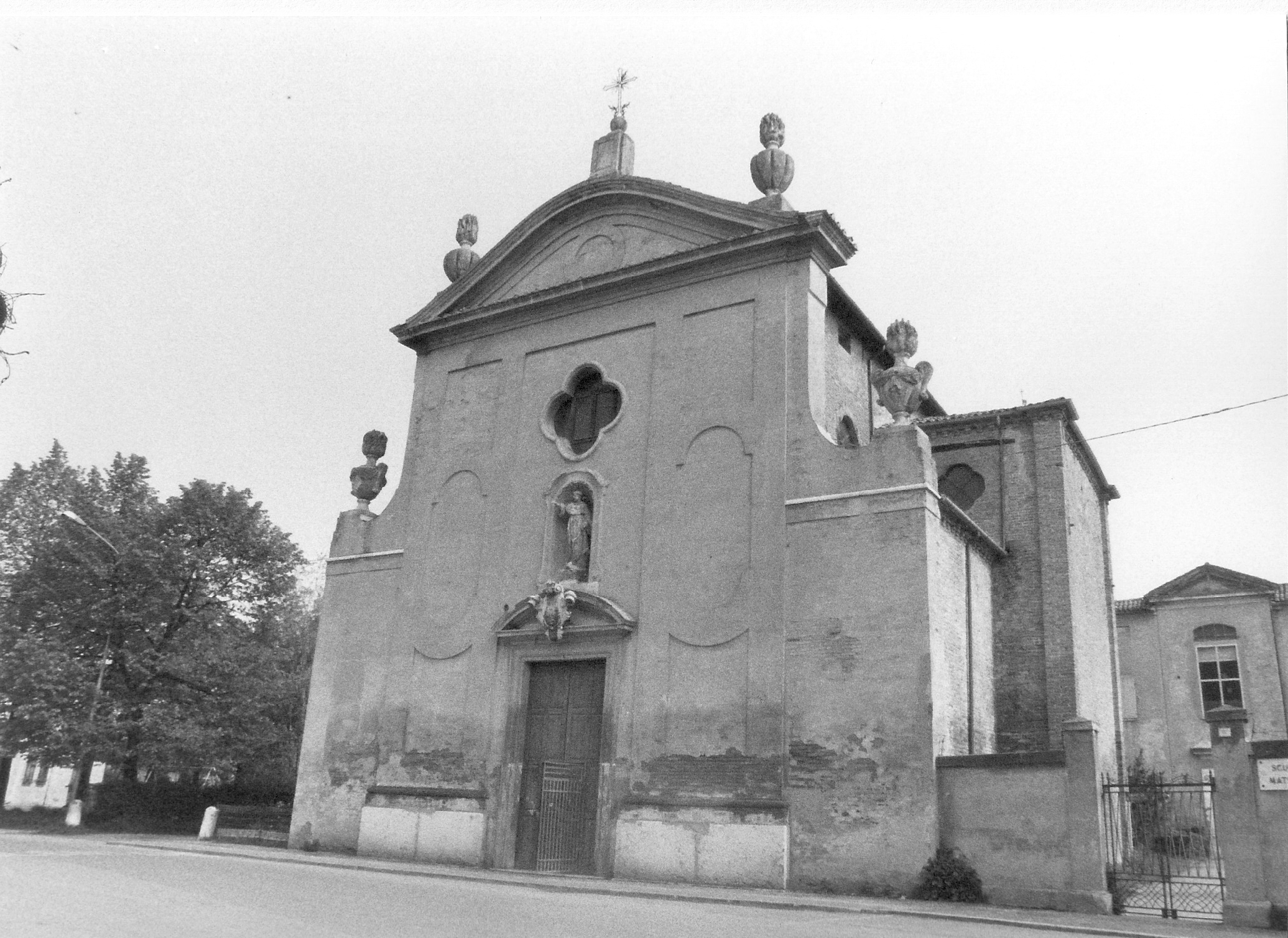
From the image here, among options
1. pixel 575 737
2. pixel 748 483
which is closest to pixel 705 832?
pixel 575 737

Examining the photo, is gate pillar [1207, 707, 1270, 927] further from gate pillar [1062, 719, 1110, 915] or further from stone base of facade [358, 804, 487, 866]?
stone base of facade [358, 804, 487, 866]

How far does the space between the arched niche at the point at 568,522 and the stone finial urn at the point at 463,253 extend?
5.75 metres

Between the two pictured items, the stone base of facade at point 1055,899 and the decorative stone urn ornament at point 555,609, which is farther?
the decorative stone urn ornament at point 555,609

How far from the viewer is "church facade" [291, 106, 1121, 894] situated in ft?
48.1

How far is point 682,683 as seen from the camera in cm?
1593

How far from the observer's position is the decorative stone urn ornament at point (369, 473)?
21.4 m

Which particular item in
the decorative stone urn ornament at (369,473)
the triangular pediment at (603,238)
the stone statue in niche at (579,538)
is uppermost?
the triangular pediment at (603,238)

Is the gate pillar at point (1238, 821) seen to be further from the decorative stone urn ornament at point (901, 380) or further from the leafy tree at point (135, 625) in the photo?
the leafy tree at point (135, 625)

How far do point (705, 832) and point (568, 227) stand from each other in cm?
1115

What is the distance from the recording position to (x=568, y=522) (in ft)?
59.0

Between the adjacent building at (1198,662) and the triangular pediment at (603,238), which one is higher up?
the triangular pediment at (603,238)

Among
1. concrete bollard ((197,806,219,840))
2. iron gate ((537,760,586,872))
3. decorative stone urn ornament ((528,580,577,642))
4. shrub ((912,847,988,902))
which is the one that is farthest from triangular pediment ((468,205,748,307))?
concrete bollard ((197,806,219,840))

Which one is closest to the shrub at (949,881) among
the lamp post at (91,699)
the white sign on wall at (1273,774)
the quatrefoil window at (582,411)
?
the white sign on wall at (1273,774)

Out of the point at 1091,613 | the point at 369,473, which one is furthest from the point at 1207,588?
the point at 369,473
